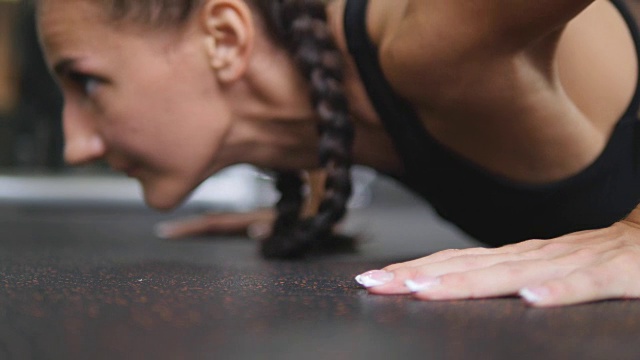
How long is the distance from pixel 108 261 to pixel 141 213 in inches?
58.1

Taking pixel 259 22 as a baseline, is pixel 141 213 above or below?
below

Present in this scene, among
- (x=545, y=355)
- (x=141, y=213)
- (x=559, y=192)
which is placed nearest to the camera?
(x=545, y=355)

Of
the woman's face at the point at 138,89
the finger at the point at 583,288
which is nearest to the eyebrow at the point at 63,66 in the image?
the woman's face at the point at 138,89

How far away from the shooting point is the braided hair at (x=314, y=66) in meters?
0.73

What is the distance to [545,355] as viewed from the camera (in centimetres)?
30

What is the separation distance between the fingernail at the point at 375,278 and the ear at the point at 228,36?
0.36 m

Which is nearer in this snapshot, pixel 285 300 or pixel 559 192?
pixel 285 300

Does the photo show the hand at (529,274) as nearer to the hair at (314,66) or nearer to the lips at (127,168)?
the hair at (314,66)

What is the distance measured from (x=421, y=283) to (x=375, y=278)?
0.13 ft

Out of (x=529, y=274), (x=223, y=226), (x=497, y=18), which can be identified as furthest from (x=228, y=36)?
(x=223, y=226)

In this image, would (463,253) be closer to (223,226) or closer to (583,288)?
(583,288)

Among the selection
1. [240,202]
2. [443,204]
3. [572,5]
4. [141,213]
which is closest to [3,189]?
[141,213]

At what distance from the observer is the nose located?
2.76 ft

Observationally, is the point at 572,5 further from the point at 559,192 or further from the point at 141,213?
the point at 141,213
